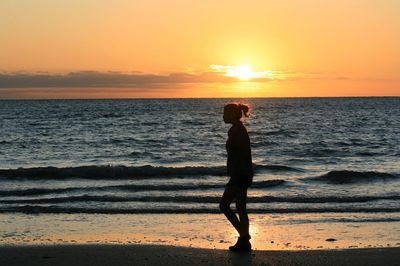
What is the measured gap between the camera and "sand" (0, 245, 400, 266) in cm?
771

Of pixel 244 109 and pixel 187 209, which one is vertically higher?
pixel 244 109

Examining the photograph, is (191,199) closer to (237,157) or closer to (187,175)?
(187,175)

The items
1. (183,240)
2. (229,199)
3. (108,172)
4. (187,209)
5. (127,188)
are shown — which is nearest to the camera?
(229,199)

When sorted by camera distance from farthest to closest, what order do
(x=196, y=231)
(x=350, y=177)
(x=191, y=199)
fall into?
(x=350, y=177) → (x=191, y=199) → (x=196, y=231)

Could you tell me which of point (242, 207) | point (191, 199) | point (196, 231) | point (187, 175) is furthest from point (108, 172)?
point (242, 207)

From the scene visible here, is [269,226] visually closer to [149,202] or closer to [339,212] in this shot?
[339,212]

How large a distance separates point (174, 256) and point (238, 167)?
1402mm

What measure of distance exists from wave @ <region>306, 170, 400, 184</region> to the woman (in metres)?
10.3

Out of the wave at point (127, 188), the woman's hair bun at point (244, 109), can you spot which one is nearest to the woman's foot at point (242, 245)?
the woman's hair bun at point (244, 109)

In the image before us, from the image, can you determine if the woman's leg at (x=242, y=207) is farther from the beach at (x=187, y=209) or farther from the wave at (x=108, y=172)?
the wave at (x=108, y=172)

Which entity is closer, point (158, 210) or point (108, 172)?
point (158, 210)

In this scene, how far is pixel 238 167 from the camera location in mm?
8141

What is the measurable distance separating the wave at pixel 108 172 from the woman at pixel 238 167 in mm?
11626

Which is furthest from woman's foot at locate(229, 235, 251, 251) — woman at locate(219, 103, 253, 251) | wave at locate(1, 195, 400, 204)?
wave at locate(1, 195, 400, 204)
